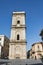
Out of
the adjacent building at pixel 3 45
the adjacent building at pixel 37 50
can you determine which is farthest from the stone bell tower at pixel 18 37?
the adjacent building at pixel 3 45

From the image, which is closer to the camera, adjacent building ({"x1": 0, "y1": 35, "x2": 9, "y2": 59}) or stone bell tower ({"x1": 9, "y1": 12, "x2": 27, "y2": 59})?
stone bell tower ({"x1": 9, "y1": 12, "x2": 27, "y2": 59})

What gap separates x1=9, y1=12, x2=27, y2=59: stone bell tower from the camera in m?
38.2

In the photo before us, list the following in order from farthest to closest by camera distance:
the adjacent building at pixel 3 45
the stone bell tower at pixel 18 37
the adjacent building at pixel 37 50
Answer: the adjacent building at pixel 3 45
the adjacent building at pixel 37 50
the stone bell tower at pixel 18 37

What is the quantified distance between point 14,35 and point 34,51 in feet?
66.2

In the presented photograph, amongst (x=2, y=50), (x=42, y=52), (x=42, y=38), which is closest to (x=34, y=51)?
(x=42, y=52)

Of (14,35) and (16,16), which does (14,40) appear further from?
(16,16)

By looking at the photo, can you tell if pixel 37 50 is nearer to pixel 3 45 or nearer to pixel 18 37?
pixel 3 45

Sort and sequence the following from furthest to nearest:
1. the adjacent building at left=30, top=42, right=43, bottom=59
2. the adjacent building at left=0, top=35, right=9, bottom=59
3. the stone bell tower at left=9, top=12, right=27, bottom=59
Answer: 1. the adjacent building at left=0, top=35, right=9, bottom=59
2. the adjacent building at left=30, top=42, right=43, bottom=59
3. the stone bell tower at left=9, top=12, right=27, bottom=59

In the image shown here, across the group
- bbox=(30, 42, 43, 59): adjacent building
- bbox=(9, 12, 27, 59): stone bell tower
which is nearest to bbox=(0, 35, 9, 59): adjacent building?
bbox=(30, 42, 43, 59): adjacent building

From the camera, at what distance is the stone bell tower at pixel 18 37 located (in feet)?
125

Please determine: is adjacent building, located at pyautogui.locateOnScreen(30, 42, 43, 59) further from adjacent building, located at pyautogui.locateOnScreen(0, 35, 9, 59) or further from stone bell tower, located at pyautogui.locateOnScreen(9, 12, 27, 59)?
stone bell tower, located at pyautogui.locateOnScreen(9, 12, 27, 59)

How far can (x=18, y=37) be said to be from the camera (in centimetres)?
3966

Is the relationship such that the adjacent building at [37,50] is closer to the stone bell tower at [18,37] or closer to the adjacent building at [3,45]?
the adjacent building at [3,45]

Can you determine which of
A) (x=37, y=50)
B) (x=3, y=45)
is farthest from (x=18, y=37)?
(x=3, y=45)
